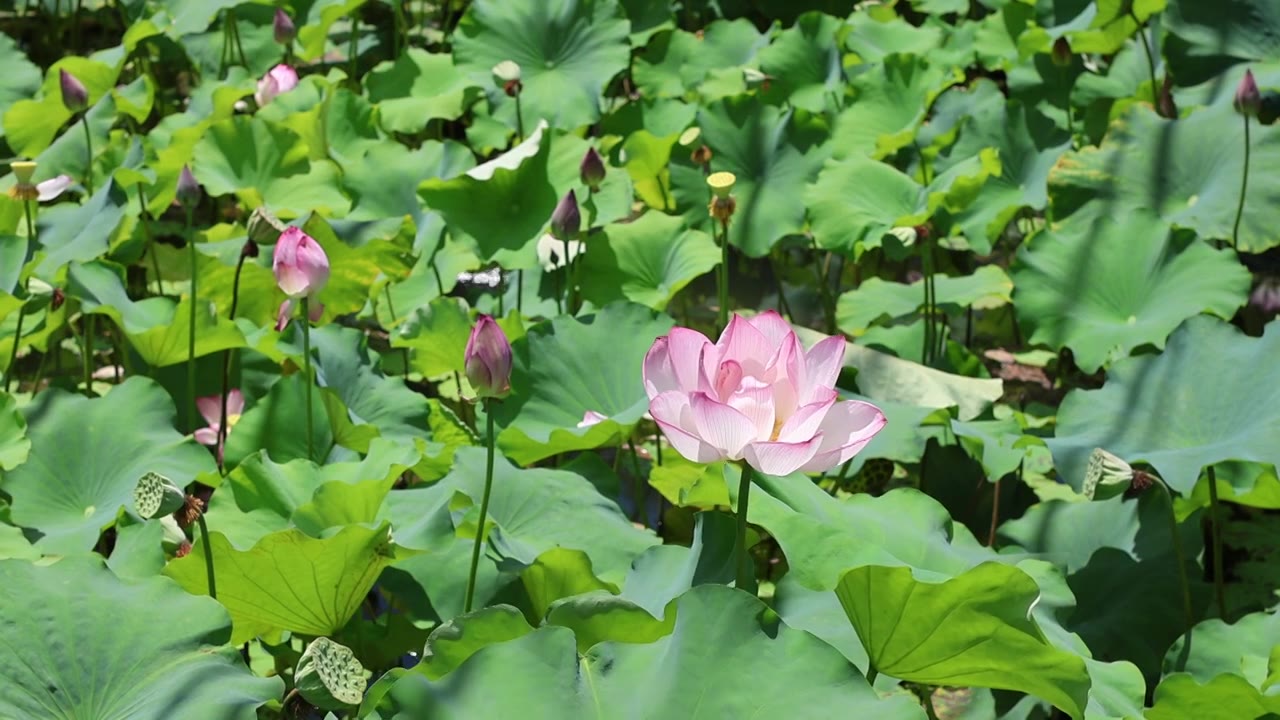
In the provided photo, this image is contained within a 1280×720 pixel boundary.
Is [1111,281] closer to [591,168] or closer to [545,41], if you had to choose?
[591,168]

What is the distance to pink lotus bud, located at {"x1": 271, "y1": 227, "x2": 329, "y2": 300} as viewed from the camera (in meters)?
1.73

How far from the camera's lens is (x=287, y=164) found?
105 inches

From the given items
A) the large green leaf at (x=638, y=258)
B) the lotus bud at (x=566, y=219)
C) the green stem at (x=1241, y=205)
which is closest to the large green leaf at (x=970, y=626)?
the lotus bud at (x=566, y=219)

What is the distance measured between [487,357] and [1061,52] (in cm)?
196

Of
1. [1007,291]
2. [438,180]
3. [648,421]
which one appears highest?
[438,180]

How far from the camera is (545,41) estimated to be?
305 centimetres

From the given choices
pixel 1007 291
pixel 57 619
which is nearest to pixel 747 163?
pixel 1007 291

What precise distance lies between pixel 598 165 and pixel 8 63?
5.76ft

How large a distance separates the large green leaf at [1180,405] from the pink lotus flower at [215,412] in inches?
48.0

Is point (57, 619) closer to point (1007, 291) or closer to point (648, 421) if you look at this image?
point (648, 421)

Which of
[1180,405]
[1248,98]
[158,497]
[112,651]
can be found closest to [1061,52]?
[1248,98]

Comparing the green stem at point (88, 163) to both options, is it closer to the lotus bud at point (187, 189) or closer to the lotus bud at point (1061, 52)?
the lotus bud at point (187, 189)

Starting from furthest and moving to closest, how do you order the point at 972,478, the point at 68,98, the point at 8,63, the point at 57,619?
1. the point at 8,63
2. the point at 68,98
3. the point at 972,478
4. the point at 57,619

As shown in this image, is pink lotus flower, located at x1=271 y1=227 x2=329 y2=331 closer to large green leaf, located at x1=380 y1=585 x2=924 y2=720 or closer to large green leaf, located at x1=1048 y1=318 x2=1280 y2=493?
large green leaf, located at x1=380 y1=585 x2=924 y2=720
